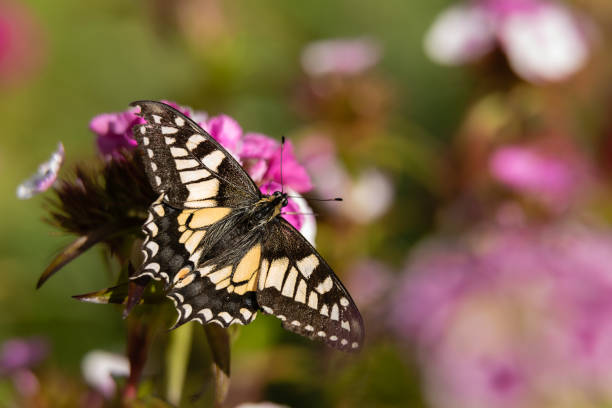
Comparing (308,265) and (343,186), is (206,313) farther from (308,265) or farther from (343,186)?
(343,186)

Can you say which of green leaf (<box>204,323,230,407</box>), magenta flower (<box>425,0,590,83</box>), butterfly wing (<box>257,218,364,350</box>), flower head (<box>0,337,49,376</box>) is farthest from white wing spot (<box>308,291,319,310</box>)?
magenta flower (<box>425,0,590,83</box>)

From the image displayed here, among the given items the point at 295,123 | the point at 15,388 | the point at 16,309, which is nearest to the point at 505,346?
the point at 15,388

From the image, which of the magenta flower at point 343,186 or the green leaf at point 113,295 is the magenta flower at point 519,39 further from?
the green leaf at point 113,295

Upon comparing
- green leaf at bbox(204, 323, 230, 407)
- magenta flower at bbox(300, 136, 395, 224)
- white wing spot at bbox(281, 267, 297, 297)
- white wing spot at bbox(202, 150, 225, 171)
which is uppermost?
magenta flower at bbox(300, 136, 395, 224)

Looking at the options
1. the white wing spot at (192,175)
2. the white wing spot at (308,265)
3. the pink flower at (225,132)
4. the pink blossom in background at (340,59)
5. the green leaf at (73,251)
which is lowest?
the green leaf at (73,251)

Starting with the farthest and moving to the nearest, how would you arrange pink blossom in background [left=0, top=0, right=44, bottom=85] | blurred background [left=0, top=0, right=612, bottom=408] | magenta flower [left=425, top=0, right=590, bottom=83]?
pink blossom in background [left=0, top=0, right=44, bottom=85]
magenta flower [left=425, top=0, right=590, bottom=83]
blurred background [left=0, top=0, right=612, bottom=408]

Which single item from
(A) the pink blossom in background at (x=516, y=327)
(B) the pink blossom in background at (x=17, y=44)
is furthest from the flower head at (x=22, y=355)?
(B) the pink blossom in background at (x=17, y=44)

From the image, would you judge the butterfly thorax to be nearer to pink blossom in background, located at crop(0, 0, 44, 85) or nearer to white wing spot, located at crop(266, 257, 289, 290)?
white wing spot, located at crop(266, 257, 289, 290)
